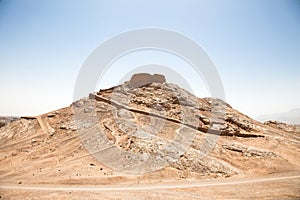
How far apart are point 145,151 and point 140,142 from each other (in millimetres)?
1788

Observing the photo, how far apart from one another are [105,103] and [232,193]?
2415 cm

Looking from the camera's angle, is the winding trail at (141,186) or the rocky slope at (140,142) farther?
the rocky slope at (140,142)

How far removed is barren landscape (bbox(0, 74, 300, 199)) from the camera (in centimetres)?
1964

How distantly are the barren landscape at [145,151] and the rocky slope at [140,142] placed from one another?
101 mm

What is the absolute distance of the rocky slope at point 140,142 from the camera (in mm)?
24656

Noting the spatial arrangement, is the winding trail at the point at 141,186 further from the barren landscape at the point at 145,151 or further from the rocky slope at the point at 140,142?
the rocky slope at the point at 140,142

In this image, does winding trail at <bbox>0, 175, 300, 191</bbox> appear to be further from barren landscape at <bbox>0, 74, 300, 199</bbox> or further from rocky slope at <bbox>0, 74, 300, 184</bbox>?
rocky slope at <bbox>0, 74, 300, 184</bbox>

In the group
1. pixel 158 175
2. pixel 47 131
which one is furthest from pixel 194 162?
pixel 47 131

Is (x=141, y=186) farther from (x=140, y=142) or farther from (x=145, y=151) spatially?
(x=140, y=142)

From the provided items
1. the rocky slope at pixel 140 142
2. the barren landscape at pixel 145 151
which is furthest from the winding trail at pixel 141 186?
the rocky slope at pixel 140 142

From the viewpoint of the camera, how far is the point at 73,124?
3584 cm

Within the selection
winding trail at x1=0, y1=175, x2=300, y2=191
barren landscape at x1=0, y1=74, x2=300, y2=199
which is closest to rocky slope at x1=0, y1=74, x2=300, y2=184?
barren landscape at x1=0, y1=74, x2=300, y2=199

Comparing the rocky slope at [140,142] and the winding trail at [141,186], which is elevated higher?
the rocky slope at [140,142]

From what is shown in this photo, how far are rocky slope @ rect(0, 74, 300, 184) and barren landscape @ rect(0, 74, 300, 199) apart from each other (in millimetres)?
101
